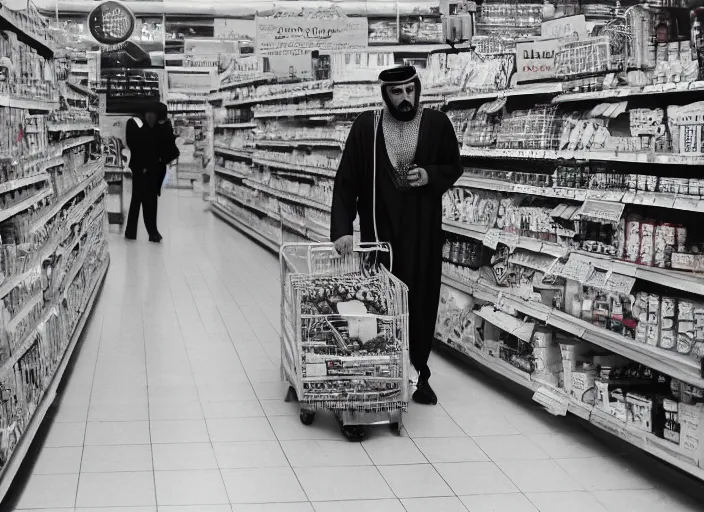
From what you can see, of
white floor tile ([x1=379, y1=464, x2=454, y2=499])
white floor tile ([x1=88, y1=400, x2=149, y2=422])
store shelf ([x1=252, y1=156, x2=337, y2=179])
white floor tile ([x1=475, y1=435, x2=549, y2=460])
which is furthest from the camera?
store shelf ([x1=252, y1=156, x2=337, y2=179])

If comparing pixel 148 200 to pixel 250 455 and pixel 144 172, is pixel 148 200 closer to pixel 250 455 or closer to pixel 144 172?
pixel 144 172

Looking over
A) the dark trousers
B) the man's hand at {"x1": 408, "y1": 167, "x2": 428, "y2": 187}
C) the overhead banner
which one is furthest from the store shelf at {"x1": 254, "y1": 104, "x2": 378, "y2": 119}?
the man's hand at {"x1": 408, "y1": 167, "x2": 428, "y2": 187}

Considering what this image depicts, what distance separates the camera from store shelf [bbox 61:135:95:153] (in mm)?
6129

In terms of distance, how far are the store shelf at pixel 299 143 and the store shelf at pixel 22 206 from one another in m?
3.56

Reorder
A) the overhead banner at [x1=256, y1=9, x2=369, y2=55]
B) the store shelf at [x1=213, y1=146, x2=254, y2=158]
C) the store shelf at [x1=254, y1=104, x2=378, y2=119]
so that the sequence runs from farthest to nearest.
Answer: the store shelf at [x1=213, y1=146, x2=254, y2=158] < the overhead banner at [x1=256, y1=9, x2=369, y2=55] < the store shelf at [x1=254, y1=104, x2=378, y2=119]

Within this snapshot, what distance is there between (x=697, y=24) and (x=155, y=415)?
9.89 feet

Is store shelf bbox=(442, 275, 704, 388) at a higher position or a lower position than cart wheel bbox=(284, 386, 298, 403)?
higher

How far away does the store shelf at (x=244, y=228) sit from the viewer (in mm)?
10842

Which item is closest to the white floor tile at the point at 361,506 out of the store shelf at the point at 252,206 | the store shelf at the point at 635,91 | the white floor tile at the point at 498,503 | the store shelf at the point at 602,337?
the white floor tile at the point at 498,503

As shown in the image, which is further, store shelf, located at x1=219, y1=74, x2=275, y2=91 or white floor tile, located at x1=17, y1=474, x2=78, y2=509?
store shelf, located at x1=219, y1=74, x2=275, y2=91

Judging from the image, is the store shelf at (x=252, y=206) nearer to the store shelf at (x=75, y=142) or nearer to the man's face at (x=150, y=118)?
the man's face at (x=150, y=118)

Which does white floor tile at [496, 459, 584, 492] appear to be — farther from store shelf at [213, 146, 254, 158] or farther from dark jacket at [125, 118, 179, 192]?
store shelf at [213, 146, 254, 158]

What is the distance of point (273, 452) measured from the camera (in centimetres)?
395

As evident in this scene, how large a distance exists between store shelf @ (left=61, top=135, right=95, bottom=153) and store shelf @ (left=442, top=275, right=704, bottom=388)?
2.85 metres
